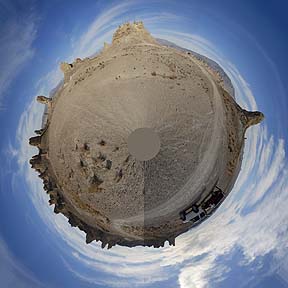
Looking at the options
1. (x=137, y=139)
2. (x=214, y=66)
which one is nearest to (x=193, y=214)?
(x=137, y=139)

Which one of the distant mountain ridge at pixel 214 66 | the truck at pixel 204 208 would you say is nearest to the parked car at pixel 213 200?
the truck at pixel 204 208

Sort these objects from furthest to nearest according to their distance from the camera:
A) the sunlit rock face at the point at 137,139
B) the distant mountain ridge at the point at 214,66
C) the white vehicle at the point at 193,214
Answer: the distant mountain ridge at the point at 214,66
the white vehicle at the point at 193,214
the sunlit rock face at the point at 137,139

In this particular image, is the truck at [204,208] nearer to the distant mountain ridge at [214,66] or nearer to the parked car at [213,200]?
the parked car at [213,200]

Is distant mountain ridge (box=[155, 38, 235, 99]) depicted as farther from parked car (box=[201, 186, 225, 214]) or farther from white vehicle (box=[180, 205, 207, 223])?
white vehicle (box=[180, 205, 207, 223])

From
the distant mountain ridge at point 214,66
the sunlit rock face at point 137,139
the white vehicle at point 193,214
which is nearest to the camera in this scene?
the sunlit rock face at point 137,139

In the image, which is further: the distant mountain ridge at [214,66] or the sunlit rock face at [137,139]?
the distant mountain ridge at [214,66]

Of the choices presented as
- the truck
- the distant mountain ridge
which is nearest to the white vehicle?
the truck

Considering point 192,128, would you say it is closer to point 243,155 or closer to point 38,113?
point 243,155
